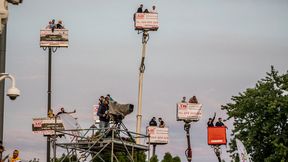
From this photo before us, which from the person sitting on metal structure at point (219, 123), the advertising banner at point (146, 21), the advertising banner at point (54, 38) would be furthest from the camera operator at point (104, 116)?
the advertising banner at point (146, 21)

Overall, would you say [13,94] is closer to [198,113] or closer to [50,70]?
[50,70]

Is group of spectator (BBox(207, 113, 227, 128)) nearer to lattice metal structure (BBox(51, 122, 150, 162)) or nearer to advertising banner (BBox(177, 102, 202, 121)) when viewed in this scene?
advertising banner (BBox(177, 102, 202, 121))

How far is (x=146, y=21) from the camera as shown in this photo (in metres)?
68.4

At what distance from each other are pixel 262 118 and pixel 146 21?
52.9 feet

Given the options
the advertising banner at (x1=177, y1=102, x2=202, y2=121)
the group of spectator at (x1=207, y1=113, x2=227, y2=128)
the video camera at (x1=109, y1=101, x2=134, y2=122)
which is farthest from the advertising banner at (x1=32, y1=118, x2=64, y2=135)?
the video camera at (x1=109, y1=101, x2=134, y2=122)

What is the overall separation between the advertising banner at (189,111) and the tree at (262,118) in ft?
30.7

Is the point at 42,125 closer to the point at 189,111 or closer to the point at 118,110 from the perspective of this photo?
the point at 189,111

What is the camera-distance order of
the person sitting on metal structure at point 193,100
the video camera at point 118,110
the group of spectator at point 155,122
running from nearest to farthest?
the video camera at point 118,110, the group of spectator at point 155,122, the person sitting on metal structure at point 193,100

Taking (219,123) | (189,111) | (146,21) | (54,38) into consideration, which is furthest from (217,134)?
(54,38)

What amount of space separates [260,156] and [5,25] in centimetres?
2850

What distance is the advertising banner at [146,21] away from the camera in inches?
2680

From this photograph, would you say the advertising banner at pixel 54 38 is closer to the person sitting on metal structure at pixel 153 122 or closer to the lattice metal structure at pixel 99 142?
the person sitting on metal structure at pixel 153 122

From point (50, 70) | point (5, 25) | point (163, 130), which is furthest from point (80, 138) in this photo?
point (163, 130)

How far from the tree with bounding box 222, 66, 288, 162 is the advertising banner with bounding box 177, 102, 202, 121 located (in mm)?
9365
